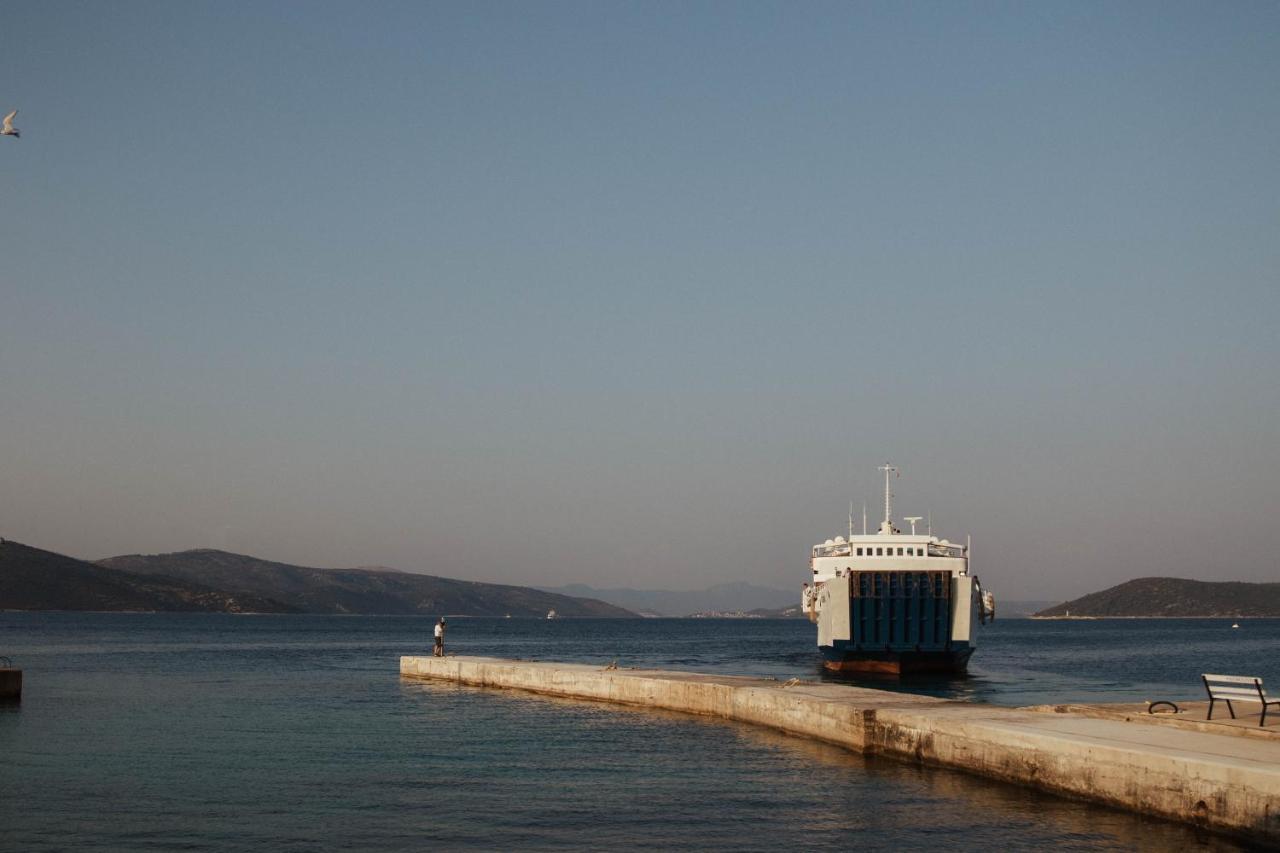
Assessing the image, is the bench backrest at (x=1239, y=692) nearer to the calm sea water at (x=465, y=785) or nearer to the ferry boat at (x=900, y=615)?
the calm sea water at (x=465, y=785)

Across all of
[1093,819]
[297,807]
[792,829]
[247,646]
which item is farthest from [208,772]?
[247,646]

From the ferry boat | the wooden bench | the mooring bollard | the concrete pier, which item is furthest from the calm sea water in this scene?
the ferry boat

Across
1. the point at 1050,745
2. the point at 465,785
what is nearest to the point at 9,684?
the point at 465,785

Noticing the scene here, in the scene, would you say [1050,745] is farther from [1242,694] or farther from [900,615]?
[900,615]

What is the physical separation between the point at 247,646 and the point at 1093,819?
88786mm

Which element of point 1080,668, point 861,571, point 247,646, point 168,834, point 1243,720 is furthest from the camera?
point 247,646

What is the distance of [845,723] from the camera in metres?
26.1

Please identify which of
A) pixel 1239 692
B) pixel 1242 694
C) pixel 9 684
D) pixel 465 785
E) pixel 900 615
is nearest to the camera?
pixel 1242 694

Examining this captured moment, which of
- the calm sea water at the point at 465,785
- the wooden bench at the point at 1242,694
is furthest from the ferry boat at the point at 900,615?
the wooden bench at the point at 1242,694

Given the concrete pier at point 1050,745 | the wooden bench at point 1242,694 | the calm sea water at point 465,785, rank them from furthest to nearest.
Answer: the wooden bench at point 1242,694 → the calm sea water at point 465,785 → the concrete pier at point 1050,745

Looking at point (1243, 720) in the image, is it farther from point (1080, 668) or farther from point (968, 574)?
point (1080, 668)

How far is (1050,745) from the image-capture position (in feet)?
65.2

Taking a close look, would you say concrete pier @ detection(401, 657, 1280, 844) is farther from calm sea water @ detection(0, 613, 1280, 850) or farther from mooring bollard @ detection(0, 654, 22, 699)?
mooring bollard @ detection(0, 654, 22, 699)

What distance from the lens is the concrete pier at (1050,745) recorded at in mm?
16328
